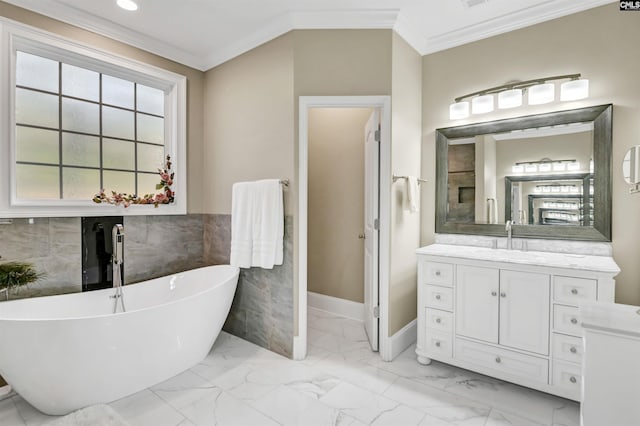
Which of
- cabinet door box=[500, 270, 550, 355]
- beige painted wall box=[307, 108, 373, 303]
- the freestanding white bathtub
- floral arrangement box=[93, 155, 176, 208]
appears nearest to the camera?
the freestanding white bathtub

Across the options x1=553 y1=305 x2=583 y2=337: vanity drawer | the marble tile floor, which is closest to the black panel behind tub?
the marble tile floor

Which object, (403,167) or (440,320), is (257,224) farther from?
(440,320)

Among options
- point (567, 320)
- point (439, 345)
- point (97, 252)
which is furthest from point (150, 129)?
point (567, 320)

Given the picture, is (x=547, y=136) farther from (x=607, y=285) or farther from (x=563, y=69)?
(x=607, y=285)

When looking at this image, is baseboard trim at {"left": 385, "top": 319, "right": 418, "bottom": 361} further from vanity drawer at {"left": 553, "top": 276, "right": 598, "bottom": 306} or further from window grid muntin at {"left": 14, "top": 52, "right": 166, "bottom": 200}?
window grid muntin at {"left": 14, "top": 52, "right": 166, "bottom": 200}

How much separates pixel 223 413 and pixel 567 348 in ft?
6.94

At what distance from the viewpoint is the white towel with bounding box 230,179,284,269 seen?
2488mm

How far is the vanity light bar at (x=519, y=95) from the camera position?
220 centimetres

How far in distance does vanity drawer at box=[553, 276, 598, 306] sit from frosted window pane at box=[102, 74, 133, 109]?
3625 millimetres

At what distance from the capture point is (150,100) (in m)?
2.98

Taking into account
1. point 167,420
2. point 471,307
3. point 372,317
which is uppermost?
point 471,307

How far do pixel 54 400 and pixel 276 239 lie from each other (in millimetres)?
1604

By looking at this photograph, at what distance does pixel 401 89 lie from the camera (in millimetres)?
2572

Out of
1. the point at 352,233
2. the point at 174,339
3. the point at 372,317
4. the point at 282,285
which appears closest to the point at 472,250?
the point at 372,317
